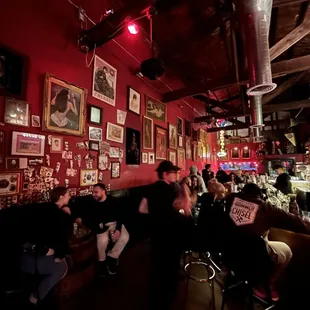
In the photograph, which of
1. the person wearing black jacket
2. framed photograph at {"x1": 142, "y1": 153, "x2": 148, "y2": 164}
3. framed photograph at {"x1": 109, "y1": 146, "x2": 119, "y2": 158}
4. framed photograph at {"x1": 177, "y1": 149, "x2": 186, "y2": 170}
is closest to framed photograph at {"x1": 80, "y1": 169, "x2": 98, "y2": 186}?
framed photograph at {"x1": 109, "y1": 146, "x2": 119, "y2": 158}

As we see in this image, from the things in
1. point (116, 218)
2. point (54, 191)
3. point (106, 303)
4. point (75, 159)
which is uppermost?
point (75, 159)

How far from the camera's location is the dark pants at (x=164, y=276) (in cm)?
179

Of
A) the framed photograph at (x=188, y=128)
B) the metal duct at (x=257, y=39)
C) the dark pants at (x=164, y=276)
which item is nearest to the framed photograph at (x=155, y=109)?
the framed photograph at (x=188, y=128)

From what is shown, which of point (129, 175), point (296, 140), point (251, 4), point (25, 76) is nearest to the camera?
point (25, 76)

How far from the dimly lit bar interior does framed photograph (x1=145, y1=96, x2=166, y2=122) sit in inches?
14.9

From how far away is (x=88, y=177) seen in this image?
2555 millimetres

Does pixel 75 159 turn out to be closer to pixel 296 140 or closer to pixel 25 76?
pixel 25 76

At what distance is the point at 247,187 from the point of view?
1.91 metres

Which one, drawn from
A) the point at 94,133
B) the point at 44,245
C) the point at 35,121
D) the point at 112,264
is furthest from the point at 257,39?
the point at 112,264

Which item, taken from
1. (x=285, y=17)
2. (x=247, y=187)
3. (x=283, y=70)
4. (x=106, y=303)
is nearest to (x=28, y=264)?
(x=106, y=303)

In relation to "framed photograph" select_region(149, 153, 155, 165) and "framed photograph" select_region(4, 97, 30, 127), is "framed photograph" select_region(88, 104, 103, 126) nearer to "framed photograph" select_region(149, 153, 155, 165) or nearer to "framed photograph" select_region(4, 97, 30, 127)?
"framed photograph" select_region(4, 97, 30, 127)

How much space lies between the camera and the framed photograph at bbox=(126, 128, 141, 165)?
3.38 m

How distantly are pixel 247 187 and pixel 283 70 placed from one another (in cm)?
328

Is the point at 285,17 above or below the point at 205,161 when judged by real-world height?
above
